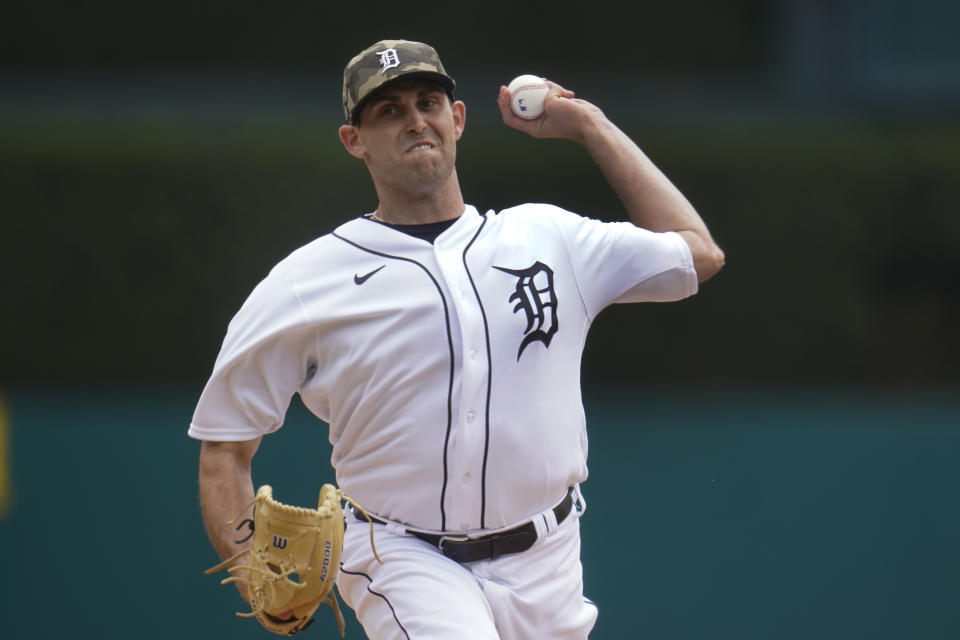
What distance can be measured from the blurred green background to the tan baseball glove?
129 inches

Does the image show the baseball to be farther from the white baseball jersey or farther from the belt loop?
the belt loop

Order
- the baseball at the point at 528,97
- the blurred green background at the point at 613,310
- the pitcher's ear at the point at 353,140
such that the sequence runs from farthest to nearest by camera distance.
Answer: the blurred green background at the point at 613,310
the baseball at the point at 528,97
the pitcher's ear at the point at 353,140

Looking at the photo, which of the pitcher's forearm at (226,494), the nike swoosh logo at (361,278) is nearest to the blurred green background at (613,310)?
the pitcher's forearm at (226,494)

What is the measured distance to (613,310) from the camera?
6.91 metres

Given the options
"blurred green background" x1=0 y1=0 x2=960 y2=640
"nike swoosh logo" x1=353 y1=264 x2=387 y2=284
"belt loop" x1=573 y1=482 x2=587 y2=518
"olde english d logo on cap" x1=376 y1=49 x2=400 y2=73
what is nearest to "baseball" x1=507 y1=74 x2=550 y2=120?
"olde english d logo on cap" x1=376 y1=49 x2=400 y2=73

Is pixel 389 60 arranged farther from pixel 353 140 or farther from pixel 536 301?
pixel 536 301

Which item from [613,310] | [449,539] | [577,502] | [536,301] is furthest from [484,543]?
[613,310]

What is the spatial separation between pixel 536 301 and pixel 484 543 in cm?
58

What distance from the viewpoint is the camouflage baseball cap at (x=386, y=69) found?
3201 millimetres

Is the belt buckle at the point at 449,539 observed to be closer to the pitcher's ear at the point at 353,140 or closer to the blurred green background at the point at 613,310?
the pitcher's ear at the point at 353,140

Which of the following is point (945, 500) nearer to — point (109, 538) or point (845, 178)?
point (845, 178)


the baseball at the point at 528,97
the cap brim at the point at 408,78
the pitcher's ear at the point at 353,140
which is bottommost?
the pitcher's ear at the point at 353,140

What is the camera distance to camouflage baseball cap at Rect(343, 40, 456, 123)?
10.5 feet

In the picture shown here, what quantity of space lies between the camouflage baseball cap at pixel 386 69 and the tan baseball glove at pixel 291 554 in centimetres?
94
